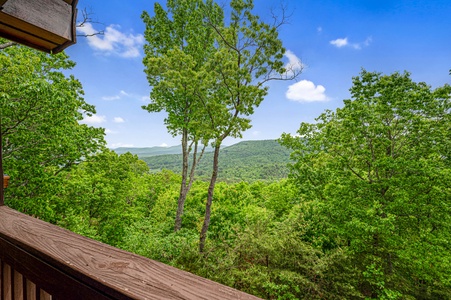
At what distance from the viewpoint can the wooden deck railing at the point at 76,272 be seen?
481mm

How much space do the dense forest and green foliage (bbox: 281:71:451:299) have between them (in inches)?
1.8

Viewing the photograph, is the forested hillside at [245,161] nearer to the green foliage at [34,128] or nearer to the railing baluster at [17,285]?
the green foliage at [34,128]

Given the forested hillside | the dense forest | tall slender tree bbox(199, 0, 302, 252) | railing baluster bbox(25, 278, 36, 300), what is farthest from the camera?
the forested hillside

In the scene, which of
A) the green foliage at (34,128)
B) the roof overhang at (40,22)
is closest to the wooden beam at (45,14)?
the roof overhang at (40,22)

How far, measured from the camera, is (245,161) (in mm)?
63750

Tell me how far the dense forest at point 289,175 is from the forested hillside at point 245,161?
96.5 feet

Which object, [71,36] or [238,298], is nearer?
[238,298]

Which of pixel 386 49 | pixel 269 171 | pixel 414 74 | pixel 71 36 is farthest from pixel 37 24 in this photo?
pixel 269 171

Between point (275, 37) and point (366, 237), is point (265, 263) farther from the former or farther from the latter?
point (275, 37)

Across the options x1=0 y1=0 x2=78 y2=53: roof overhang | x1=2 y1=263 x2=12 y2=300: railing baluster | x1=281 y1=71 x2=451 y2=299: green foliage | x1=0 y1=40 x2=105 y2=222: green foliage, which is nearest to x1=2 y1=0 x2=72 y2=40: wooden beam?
x1=0 y1=0 x2=78 y2=53: roof overhang

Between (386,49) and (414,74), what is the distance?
1584 centimetres

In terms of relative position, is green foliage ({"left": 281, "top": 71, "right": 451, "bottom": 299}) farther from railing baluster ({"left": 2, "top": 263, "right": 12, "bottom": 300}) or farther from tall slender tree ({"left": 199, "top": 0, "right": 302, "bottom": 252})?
railing baluster ({"left": 2, "top": 263, "right": 12, "bottom": 300})

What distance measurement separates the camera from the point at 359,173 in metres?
9.88

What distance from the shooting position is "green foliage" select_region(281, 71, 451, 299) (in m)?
7.83
